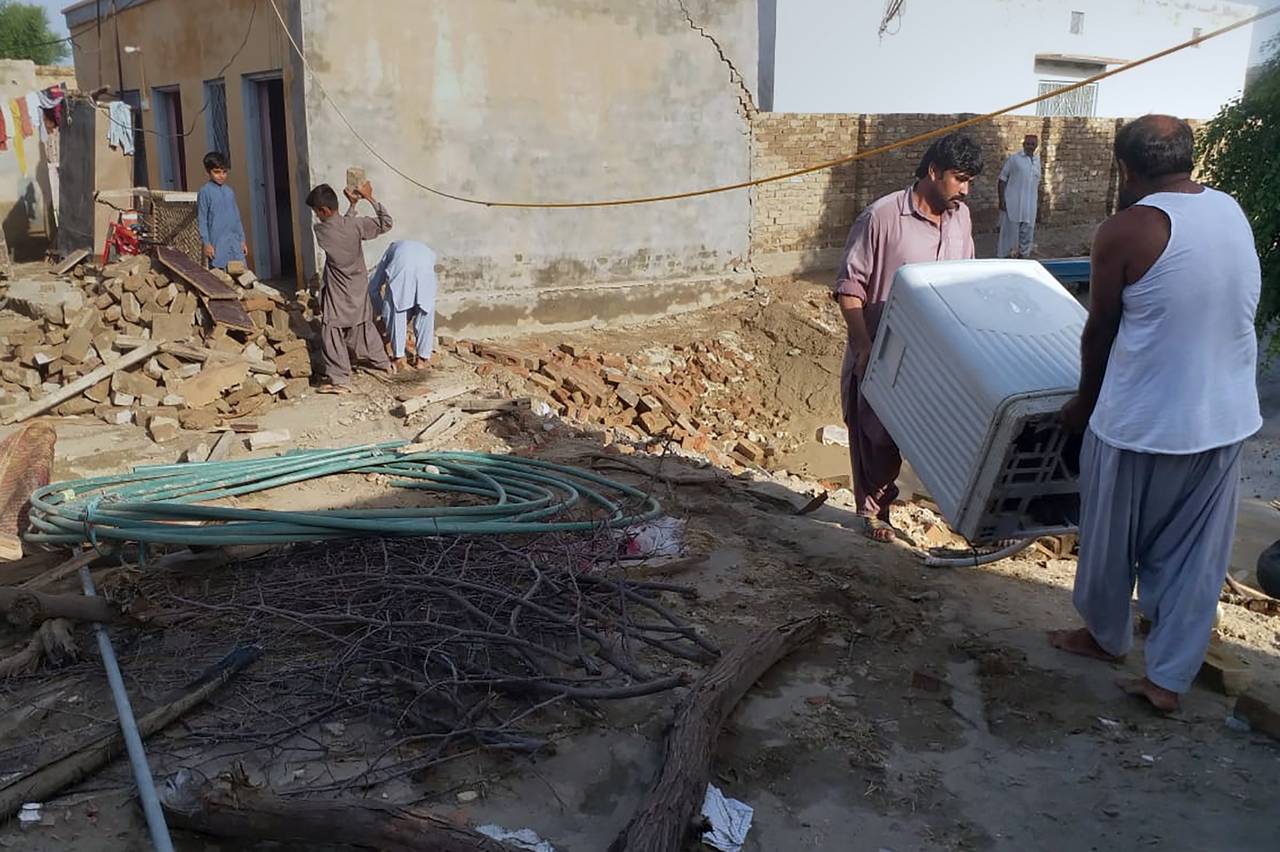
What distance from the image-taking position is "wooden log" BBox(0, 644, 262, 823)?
271 cm

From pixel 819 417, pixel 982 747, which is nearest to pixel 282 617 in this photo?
pixel 982 747

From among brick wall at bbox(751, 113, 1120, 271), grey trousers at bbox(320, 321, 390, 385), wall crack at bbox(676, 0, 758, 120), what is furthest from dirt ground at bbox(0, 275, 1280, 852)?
brick wall at bbox(751, 113, 1120, 271)

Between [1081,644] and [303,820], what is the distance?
8.88 feet

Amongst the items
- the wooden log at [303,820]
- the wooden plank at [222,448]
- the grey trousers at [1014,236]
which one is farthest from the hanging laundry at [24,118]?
the wooden log at [303,820]

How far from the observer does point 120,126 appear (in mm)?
13172

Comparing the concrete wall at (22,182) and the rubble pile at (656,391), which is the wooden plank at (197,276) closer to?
the rubble pile at (656,391)

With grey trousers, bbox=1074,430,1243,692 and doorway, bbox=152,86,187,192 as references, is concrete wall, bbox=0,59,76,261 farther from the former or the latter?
grey trousers, bbox=1074,430,1243,692

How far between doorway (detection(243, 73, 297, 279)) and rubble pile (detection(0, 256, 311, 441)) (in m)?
1.92

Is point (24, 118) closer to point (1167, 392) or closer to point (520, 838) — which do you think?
point (520, 838)

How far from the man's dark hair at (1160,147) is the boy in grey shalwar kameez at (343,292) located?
21.0ft

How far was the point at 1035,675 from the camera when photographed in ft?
11.6

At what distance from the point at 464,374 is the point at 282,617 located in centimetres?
526

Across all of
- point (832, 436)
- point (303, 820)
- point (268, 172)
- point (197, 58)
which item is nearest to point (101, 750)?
point (303, 820)

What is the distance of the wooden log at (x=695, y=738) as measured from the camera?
244 cm
